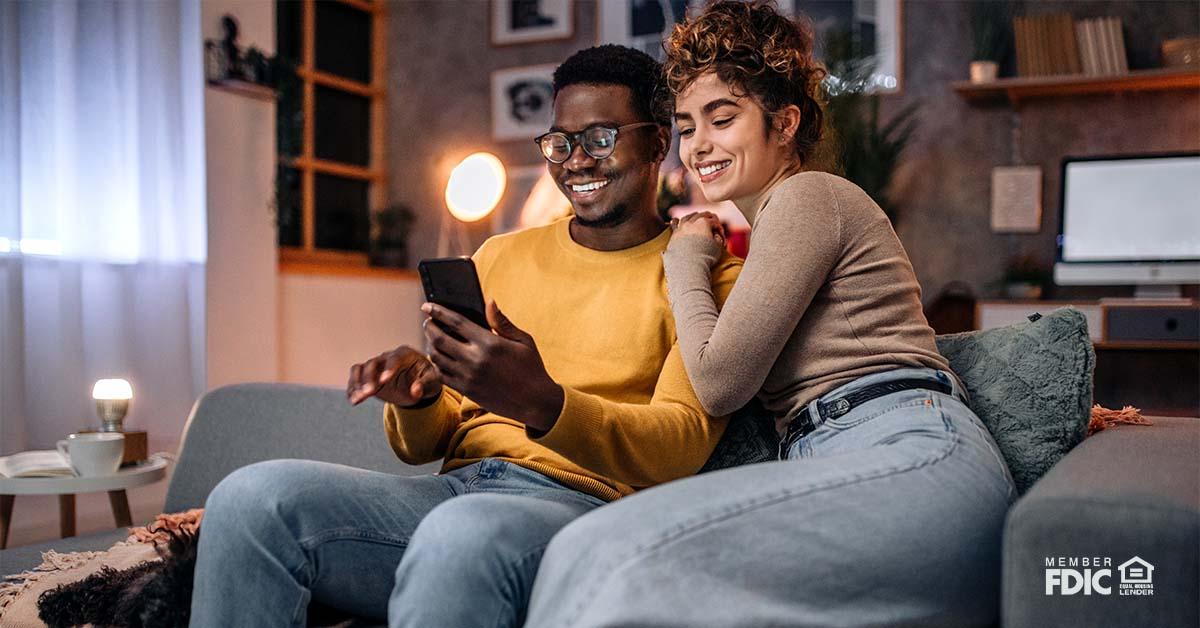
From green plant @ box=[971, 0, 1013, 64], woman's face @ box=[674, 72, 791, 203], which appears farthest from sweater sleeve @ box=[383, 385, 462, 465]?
green plant @ box=[971, 0, 1013, 64]

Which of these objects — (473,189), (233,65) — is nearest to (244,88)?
(233,65)

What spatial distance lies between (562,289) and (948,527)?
661 millimetres

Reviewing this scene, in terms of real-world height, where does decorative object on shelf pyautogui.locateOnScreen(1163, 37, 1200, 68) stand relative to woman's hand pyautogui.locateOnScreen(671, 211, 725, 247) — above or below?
above

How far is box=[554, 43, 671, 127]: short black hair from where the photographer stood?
149 centimetres

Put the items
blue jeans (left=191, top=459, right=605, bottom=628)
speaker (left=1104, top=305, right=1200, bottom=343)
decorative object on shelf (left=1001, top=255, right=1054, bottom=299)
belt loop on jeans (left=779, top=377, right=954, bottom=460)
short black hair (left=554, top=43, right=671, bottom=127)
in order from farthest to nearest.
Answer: decorative object on shelf (left=1001, top=255, right=1054, bottom=299)
speaker (left=1104, top=305, right=1200, bottom=343)
short black hair (left=554, top=43, right=671, bottom=127)
belt loop on jeans (left=779, top=377, right=954, bottom=460)
blue jeans (left=191, top=459, right=605, bottom=628)

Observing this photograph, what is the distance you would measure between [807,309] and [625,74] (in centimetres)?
44

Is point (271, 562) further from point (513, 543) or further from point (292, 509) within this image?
point (513, 543)

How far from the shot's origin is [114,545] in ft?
5.54

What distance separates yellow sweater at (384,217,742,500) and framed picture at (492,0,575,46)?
3723 millimetres

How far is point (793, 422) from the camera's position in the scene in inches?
51.8

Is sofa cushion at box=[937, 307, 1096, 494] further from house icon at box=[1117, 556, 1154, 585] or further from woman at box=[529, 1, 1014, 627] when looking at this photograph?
house icon at box=[1117, 556, 1154, 585]

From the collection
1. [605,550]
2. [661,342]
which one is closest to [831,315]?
[661,342]

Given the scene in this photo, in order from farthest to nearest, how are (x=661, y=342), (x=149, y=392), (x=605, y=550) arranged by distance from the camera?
1. (x=149, y=392)
2. (x=661, y=342)
3. (x=605, y=550)

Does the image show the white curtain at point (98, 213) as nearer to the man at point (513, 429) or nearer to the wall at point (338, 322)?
the wall at point (338, 322)
